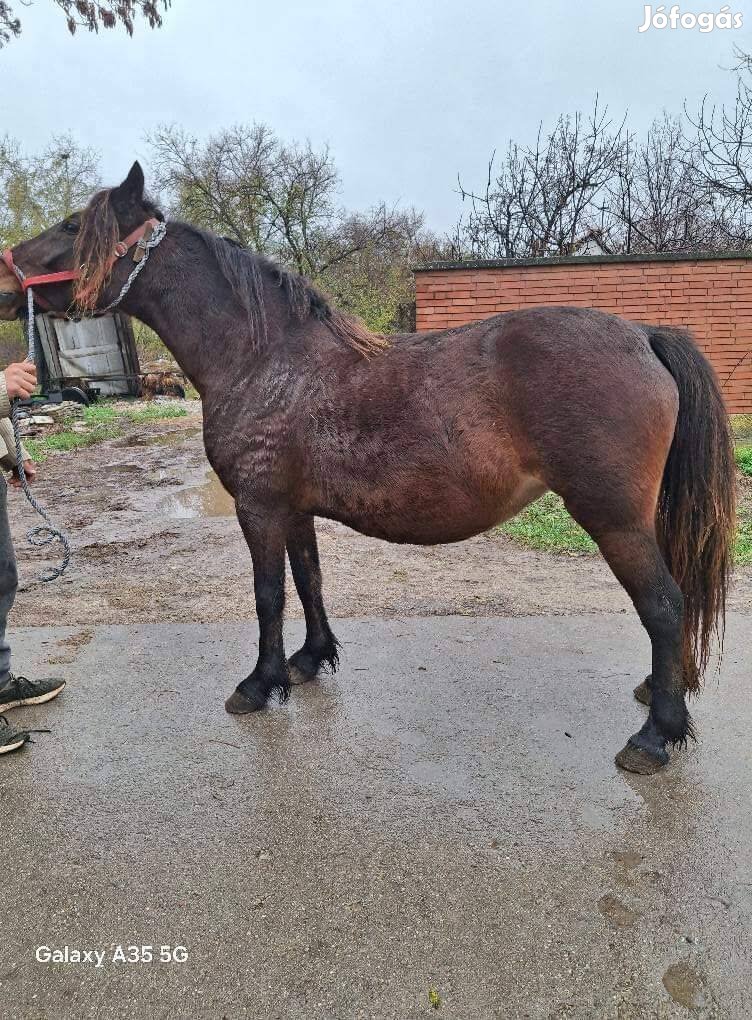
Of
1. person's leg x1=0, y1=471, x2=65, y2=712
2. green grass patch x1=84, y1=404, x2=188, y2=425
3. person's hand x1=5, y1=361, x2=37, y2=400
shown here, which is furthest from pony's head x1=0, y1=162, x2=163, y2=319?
green grass patch x1=84, y1=404, x2=188, y2=425

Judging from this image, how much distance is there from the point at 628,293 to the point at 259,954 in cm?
859

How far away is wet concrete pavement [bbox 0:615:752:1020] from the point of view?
148 cm

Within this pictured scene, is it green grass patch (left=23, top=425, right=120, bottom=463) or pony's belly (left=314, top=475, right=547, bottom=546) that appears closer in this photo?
pony's belly (left=314, top=475, right=547, bottom=546)

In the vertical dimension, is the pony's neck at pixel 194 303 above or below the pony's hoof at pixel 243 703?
above

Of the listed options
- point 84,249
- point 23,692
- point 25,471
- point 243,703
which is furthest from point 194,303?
point 23,692

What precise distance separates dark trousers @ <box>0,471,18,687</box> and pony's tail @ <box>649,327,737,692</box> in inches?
110

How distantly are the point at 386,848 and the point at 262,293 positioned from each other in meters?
2.31

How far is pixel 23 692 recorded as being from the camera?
9.53ft

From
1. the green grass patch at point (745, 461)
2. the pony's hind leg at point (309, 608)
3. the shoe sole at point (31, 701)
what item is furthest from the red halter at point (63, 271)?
the green grass patch at point (745, 461)

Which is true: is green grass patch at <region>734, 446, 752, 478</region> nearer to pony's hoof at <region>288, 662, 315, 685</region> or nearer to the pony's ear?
pony's hoof at <region>288, 662, 315, 685</region>

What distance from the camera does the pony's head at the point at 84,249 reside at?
279 cm

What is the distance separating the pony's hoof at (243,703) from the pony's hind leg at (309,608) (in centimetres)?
32

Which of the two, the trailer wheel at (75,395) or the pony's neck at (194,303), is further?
the trailer wheel at (75,395)

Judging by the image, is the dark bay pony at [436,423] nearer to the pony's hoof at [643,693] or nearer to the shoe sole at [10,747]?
the pony's hoof at [643,693]
